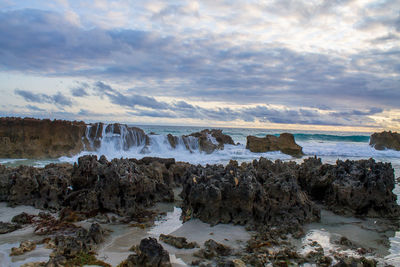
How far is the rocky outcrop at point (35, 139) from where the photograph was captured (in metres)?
14.6

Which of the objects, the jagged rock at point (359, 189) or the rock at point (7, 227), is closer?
the rock at point (7, 227)

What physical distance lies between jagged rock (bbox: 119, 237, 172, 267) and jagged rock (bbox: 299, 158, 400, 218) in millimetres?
4205

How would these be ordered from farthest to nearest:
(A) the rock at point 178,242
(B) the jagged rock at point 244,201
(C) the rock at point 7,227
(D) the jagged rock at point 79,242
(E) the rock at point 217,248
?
(B) the jagged rock at point 244,201 < (C) the rock at point 7,227 < (A) the rock at point 178,242 < (E) the rock at point 217,248 < (D) the jagged rock at point 79,242

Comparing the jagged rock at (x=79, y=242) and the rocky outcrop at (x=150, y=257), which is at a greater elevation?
the rocky outcrop at (x=150, y=257)

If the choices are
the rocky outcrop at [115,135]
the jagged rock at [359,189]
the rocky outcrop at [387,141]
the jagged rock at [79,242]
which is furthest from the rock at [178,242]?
the rocky outcrop at [387,141]

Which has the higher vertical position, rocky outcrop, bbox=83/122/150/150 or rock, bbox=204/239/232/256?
rocky outcrop, bbox=83/122/150/150

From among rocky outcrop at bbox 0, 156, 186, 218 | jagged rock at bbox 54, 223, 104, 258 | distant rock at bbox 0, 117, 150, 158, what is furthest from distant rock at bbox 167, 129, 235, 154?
jagged rock at bbox 54, 223, 104, 258

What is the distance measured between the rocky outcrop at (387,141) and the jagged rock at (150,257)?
30299 mm

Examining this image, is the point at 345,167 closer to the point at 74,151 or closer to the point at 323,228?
the point at 323,228

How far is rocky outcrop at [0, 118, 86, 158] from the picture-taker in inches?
577

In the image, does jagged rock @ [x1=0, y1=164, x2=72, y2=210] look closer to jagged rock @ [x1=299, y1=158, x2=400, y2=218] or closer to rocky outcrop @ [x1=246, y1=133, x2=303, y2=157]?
jagged rock @ [x1=299, y1=158, x2=400, y2=218]

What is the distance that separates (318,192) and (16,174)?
678 centimetres

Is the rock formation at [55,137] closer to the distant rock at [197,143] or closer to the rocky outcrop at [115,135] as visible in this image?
the rocky outcrop at [115,135]

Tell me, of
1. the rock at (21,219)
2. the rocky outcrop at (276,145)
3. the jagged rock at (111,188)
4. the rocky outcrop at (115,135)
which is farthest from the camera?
the rocky outcrop at (276,145)
